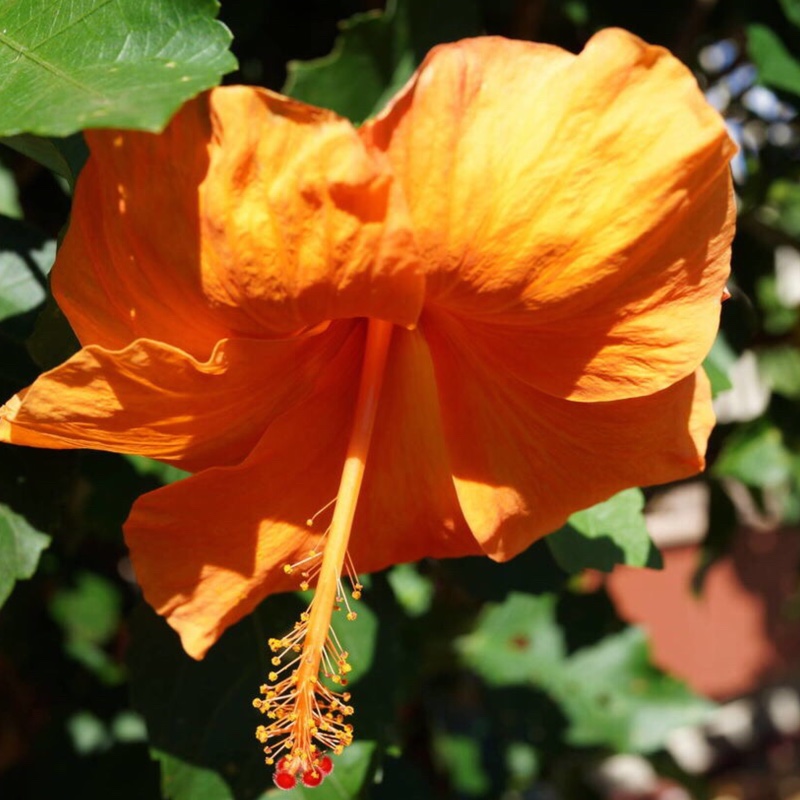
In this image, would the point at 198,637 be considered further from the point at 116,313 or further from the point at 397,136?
the point at 397,136

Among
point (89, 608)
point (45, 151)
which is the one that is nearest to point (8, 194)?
point (45, 151)

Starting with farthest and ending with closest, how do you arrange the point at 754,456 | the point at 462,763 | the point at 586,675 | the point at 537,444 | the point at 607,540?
1. the point at 462,763
2. the point at 586,675
3. the point at 754,456
4. the point at 607,540
5. the point at 537,444

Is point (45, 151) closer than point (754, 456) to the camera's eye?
Yes

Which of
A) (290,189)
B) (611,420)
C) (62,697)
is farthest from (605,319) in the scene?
(62,697)

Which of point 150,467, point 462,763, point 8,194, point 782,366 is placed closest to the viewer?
point 150,467

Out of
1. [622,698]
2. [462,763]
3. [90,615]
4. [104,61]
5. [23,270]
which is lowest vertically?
[462,763]

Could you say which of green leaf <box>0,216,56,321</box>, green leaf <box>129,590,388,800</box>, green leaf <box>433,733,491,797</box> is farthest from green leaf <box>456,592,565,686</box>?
green leaf <box>0,216,56,321</box>

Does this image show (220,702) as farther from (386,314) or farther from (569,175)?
(569,175)

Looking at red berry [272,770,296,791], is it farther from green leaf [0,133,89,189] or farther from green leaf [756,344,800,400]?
green leaf [756,344,800,400]
